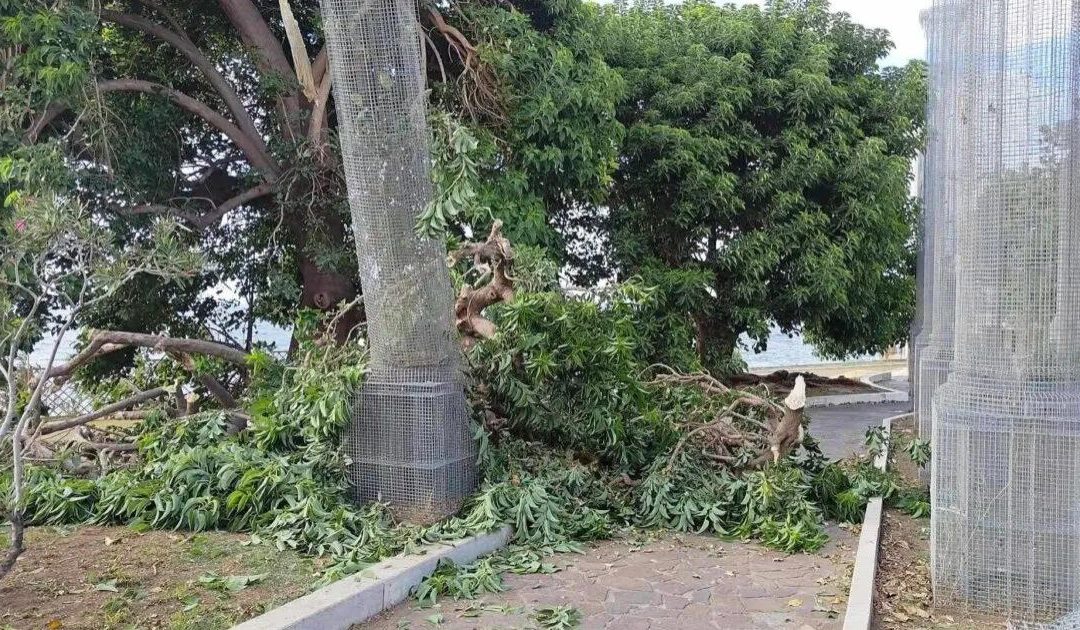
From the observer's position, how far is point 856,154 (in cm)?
1516

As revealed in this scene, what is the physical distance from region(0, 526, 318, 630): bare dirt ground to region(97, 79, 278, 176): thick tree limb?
5.79m

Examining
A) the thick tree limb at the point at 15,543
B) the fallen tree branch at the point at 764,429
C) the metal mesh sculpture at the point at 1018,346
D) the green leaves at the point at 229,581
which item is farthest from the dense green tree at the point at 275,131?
the metal mesh sculpture at the point at 1018,346

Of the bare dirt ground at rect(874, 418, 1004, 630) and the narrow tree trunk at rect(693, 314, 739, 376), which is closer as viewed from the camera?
the bare dirt ground at rect(874, 418, 1004, 630)

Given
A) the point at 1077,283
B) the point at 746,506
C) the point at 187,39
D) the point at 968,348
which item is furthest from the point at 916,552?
the point at 187,39

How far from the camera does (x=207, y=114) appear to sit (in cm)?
1048

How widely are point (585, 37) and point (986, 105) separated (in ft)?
25.7

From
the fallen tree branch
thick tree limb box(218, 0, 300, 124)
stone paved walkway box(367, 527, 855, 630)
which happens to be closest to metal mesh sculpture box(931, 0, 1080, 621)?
stone paved walkway box(367, 527, 855, 630)

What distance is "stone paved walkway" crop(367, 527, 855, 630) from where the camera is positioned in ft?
15.5

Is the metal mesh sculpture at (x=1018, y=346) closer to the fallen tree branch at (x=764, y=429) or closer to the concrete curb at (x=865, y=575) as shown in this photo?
the concrete curb at (x=865, y=575)

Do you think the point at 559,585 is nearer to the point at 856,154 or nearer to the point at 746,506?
the point at 746,506

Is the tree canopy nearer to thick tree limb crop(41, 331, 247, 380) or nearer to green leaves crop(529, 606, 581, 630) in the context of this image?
thick tree limb crop(41, 331, 247, 380)

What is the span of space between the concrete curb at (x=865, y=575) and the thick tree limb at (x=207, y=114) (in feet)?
26.7

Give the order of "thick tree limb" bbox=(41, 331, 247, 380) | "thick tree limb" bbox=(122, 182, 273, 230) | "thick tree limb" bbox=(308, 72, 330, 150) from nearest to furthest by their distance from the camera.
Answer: "thick tree limb" bbox=(41, 331, 247, 380) < "thick tree limb" bbox=(122, 182, 273, 230) < "thick tree limb" bbox=(308, 72, 330, 150)

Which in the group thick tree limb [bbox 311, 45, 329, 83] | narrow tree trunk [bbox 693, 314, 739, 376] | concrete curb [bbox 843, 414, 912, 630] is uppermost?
thick tree limb [bbox 311, 45, 329, 83]
